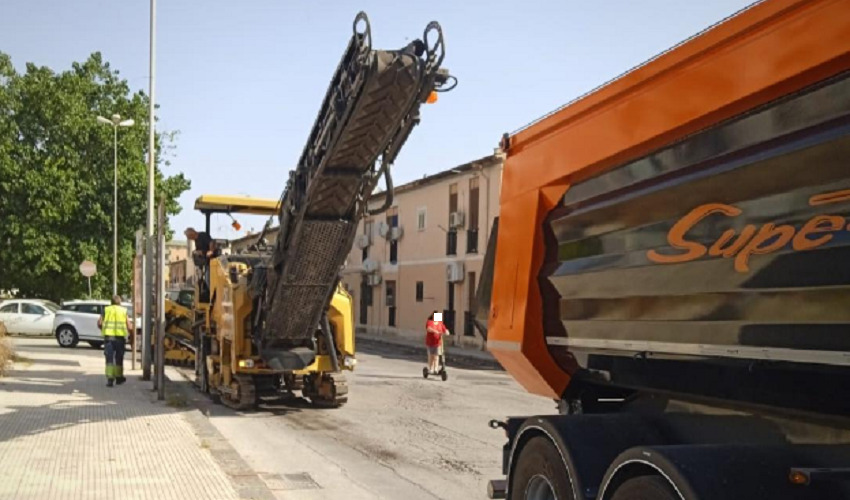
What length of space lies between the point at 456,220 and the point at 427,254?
14.8 feet

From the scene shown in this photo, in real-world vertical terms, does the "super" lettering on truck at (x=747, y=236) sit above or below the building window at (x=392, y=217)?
below

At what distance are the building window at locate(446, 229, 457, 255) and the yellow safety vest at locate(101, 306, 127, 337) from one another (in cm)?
2267

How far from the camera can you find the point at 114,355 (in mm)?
16828

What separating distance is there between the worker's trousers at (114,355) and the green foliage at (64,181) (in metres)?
21.9

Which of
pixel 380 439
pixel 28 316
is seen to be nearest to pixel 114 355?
pixel 380 439

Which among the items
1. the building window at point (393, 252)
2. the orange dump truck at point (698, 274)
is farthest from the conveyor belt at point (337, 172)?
the building window at point (393, 252)

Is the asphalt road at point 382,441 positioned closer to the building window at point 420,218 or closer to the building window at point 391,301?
the building window at point 420,218

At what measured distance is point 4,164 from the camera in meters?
37.2

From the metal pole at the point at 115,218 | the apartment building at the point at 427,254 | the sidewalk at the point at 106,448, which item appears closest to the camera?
the sidewalk at the point at 106,448

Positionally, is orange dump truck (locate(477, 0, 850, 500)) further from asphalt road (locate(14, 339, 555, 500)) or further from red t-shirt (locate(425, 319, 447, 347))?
red t-shirt (locate(425, 319, 447, 347))

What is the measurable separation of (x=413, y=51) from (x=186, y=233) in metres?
8.90

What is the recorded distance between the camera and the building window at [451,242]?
38.8m

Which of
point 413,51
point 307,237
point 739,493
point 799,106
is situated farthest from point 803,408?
point 307,237

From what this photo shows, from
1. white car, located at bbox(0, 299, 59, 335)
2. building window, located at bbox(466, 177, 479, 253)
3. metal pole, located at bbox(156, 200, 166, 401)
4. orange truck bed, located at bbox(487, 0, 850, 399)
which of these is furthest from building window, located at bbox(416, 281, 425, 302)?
orange truck bed, located at bbox(487, 0, 850, 399)
